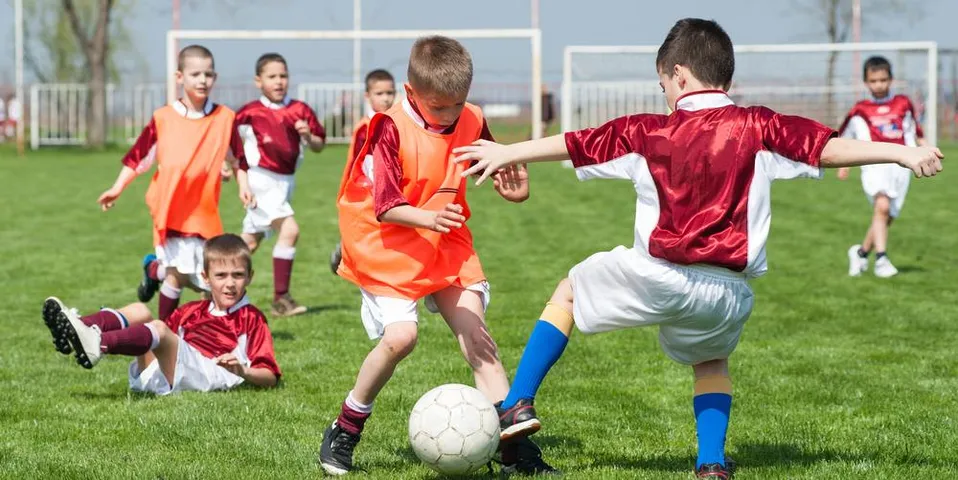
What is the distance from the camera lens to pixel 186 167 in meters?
7.92

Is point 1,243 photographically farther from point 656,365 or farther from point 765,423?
point 765,423

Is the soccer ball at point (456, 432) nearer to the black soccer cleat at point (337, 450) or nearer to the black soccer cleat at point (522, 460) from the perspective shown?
the black soccer cleat at point (522, 460)

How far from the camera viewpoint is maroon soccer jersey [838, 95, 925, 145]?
1185 centimetres

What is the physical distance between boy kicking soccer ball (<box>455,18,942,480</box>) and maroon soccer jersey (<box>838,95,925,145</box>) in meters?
7.99

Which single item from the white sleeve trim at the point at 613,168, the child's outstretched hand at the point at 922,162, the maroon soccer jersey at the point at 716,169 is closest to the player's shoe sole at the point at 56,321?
the white sleeve trim at the point at 613,168

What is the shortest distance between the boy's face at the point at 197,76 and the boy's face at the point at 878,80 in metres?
6.49

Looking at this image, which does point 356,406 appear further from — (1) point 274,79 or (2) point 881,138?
(2) point 881,138

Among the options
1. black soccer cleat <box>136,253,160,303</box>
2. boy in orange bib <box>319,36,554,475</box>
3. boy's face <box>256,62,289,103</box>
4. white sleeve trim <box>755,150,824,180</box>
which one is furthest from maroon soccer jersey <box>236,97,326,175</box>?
white sleeve trim <box>755,150,824,180</box>

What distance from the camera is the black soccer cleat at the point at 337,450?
186 inches

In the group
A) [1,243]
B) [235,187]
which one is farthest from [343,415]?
[235,187]

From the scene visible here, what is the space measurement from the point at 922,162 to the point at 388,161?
1840mm

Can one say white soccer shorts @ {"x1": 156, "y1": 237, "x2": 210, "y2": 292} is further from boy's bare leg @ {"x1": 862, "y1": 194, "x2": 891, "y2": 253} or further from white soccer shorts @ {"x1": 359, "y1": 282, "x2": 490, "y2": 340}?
boy's bare leg @ {"x1": 862, "y1": 194, "x2": 891, "y2": 253}

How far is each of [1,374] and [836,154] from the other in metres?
4.78

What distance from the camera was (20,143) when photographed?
112 ft
